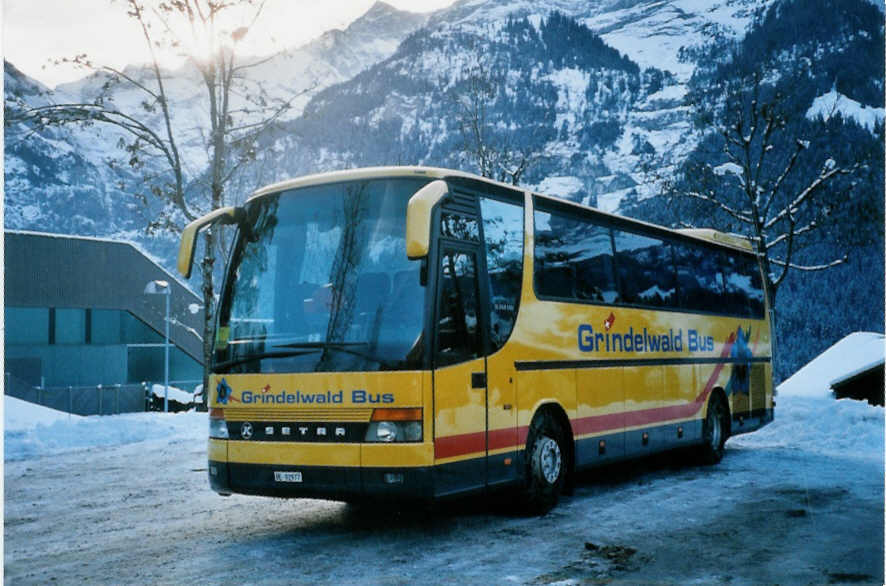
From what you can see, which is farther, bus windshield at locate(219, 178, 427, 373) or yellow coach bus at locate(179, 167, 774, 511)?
bus windshield at locate(219, 178, 427, 373)

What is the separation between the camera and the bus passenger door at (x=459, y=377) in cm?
822

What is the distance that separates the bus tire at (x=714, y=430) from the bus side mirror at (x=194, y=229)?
7681 mm

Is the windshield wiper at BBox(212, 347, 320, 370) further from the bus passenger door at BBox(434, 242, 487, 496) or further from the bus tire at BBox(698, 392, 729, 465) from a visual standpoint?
the bus tire at BBox(698, 392, 729, 465)

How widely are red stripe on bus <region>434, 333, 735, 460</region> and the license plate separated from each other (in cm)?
115

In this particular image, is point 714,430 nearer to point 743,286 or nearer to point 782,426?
point 743,286

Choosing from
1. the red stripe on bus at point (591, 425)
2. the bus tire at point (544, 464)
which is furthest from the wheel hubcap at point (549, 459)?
the red stripe on bus at point (591, 425)

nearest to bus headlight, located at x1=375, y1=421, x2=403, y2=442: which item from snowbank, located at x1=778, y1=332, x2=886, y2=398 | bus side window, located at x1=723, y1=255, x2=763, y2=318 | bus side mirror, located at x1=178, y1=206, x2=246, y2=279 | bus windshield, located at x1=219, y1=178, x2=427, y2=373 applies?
bus windshield, located at x1=219, y1=178, x2=427, y2=373

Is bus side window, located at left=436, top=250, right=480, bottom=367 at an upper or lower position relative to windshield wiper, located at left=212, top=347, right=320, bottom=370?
upper

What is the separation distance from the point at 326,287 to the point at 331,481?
1.60 meters

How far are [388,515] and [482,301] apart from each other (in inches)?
94.8

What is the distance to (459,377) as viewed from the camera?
27.9 ft

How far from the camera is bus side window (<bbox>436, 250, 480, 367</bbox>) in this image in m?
8.38

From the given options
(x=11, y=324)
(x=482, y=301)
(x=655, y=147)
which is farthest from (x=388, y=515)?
(x=655, y=147)

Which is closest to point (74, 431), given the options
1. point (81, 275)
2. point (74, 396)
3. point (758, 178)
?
point (74, 396)
